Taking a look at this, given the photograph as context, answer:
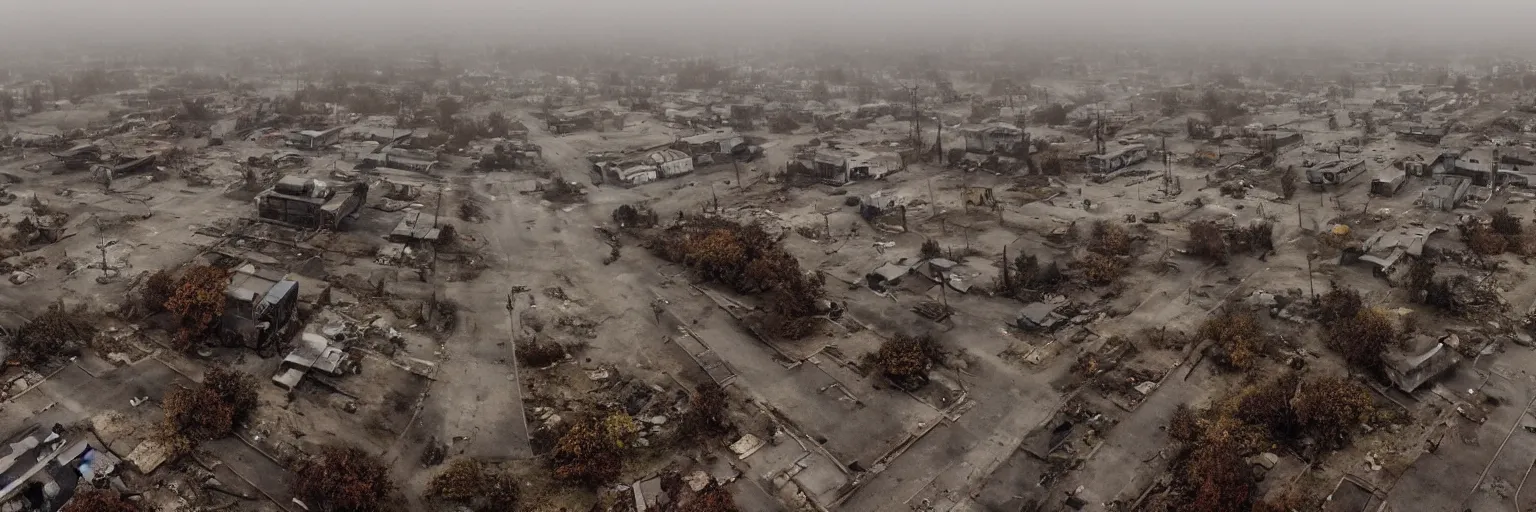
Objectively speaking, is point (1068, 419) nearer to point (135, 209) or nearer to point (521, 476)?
point (521, 476)

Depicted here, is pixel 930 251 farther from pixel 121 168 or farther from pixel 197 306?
pixel 121 168

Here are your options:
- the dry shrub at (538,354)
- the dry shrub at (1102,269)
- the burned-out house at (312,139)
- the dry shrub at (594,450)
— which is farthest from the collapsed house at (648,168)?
the dry shrub at (594,450)

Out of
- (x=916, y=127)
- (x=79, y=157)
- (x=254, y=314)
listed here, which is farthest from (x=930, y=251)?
(x=79, y=157)

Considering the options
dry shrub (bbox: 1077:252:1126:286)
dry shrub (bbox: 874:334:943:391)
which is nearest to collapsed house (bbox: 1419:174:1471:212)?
dry shrub (bbox: 1077:252:1126:286)

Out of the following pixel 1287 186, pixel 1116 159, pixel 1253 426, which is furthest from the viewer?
pixel 1116 159

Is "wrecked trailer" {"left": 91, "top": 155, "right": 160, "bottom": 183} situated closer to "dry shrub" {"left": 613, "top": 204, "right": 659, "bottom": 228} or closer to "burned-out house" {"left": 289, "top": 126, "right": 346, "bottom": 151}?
"burned-out house" {"left": 289, "top": 126, "right": 346, "bottom": 151}

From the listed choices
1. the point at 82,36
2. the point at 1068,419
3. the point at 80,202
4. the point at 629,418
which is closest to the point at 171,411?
the point at 629,418
